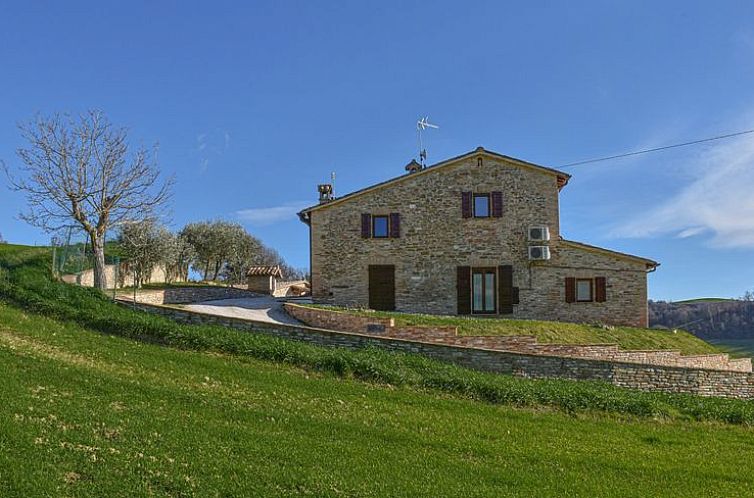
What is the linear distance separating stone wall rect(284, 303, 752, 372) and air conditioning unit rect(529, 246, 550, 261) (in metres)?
5.85

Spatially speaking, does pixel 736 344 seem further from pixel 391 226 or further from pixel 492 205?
pixel 391 226

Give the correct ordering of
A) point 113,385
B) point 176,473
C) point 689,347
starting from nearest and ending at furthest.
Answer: point 176,473 < point 113,385 < point 689,347

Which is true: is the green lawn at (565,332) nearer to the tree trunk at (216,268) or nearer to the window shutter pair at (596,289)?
the window shutter pair at (596,289)

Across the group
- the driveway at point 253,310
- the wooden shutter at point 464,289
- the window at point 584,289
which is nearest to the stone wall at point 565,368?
the driveway at point 253,310

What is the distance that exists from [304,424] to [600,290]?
56.3ft

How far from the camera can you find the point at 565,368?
14.1 metres

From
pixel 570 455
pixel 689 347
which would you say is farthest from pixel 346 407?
pixel 689 347

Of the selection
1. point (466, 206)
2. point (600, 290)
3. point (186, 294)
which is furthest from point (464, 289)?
point (186, 294)

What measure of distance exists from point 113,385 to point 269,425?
288cm

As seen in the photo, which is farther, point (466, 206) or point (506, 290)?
point (466, 206)

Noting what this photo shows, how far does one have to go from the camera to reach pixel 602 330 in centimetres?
2022

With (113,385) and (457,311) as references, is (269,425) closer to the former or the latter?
(113,385)

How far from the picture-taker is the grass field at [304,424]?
622 cm

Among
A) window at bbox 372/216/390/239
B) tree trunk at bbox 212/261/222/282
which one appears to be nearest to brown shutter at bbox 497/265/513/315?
window at bbox 372/216/390/239
